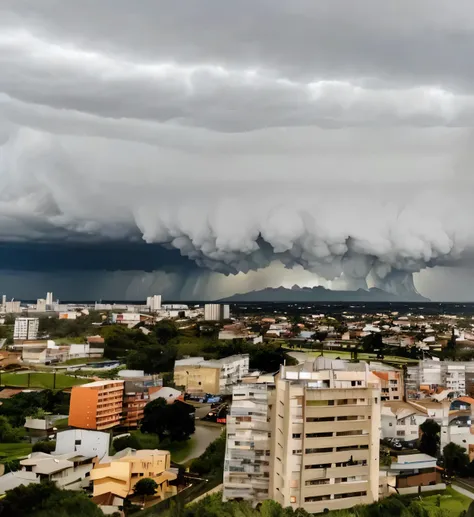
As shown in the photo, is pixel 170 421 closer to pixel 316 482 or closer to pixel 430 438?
pixel 316 482

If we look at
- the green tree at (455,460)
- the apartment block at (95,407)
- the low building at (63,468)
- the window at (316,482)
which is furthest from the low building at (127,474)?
the green tree at (455,460)

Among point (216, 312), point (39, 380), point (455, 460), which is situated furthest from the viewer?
point (216, 312)

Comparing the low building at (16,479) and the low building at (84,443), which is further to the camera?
the low building at (84,443)

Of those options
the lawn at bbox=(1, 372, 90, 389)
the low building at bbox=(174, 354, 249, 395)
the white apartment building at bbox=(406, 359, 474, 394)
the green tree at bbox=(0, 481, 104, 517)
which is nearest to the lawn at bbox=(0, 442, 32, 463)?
the green tree at bbox=(0, 481, 104, 517)

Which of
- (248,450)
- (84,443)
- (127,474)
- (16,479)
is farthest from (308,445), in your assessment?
(16,479)

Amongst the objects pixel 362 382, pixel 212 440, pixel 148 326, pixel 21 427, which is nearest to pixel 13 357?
pixel 148 326

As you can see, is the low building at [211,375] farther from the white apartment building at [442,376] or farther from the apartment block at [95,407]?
the white apartment building at [442,376]
